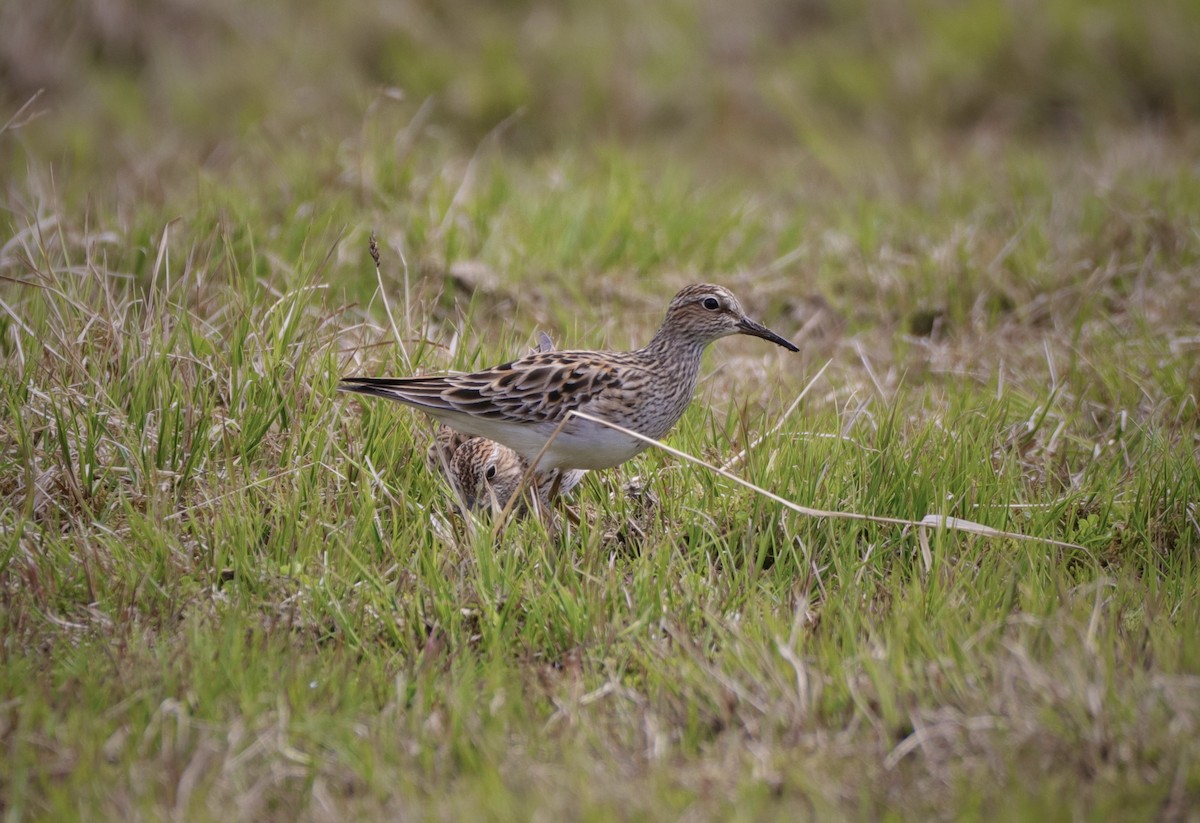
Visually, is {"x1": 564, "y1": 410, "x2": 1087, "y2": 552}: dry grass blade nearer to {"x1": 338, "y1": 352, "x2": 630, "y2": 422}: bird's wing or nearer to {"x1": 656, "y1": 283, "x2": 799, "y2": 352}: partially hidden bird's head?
{"x1": 338, "y1": 352, "x2": 630, "y2": 422}: bird's wing

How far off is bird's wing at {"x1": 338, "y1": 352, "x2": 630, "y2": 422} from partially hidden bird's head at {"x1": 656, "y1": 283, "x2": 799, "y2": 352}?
366mm

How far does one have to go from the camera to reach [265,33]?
1248 cm

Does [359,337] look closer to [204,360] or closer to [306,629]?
[204,360]

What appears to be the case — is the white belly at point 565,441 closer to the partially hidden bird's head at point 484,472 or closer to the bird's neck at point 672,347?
the partially hidden bird's head at point 484,472

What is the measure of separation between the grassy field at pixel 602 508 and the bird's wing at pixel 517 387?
1.29 ft

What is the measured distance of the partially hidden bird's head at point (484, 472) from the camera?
5668 millimetres

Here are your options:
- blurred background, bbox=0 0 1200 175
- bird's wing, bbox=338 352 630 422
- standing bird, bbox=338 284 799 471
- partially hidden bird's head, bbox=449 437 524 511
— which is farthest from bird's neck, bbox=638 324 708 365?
blurred background, bbox=0 0 1200 175

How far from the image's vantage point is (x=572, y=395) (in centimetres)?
518

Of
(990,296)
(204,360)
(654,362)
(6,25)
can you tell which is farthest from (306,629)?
(6,25)

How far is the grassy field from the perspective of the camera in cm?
369

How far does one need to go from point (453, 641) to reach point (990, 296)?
4701mm

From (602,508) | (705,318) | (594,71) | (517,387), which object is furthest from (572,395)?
(594,71)

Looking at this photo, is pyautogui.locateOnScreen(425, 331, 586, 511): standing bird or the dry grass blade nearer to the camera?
the dry grass blade

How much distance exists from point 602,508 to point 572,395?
526 mm
